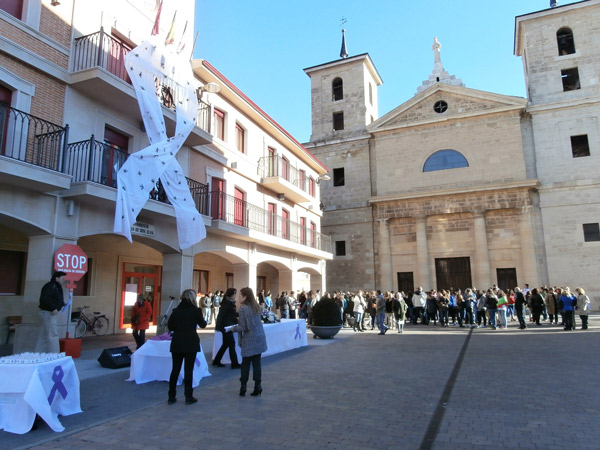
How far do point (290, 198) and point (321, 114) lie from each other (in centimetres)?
1365

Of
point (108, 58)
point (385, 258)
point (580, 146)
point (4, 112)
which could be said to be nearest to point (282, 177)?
point (108, 58)

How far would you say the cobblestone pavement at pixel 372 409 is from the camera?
15.3ft

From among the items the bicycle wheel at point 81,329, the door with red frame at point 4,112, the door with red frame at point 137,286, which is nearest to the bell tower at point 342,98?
the door with red frame at point 137,286

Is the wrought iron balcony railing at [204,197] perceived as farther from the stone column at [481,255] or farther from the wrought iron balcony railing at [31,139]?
the stone column at [481,255]

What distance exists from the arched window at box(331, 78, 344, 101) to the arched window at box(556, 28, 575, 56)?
1483 centimetres

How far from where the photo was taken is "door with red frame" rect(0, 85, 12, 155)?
8933mm

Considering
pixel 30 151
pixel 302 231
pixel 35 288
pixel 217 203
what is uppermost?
pixel 302 231

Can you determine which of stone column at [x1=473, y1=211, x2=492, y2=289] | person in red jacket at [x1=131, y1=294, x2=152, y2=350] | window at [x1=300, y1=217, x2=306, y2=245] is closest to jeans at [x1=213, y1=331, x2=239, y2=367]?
person in red jacket at [x1=131, y1=294, x2=152, y2=350]

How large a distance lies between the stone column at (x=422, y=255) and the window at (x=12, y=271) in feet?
72.6

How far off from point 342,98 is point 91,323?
25713mm

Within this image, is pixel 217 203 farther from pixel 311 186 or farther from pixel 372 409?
pixel 311 186

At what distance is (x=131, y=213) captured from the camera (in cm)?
1057

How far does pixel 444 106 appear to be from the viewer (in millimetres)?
29922

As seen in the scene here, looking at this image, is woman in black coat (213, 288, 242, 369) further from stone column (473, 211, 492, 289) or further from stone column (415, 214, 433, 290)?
stone column (473, 211, 492, 289)
